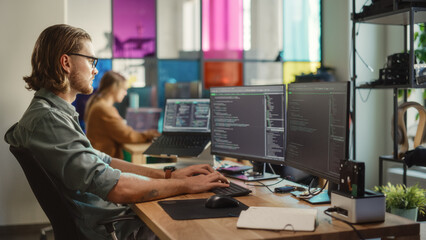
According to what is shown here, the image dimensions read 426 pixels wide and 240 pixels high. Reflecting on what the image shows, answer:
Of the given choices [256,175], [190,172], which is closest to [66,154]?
[190,172]

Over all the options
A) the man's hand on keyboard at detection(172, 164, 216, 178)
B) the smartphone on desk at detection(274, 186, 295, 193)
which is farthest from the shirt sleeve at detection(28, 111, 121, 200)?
the smartphone on desk at detection(274, 186, 295, 193)

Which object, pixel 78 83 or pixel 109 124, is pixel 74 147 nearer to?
pixel 78 83

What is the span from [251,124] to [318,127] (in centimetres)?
55

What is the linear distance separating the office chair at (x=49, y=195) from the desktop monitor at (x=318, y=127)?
900 millimetres

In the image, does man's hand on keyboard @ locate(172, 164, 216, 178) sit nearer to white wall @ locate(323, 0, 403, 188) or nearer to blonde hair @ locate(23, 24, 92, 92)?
blonde hair @ locate(23, 24, 92, 92)

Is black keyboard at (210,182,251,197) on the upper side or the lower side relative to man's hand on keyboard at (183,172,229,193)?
lower

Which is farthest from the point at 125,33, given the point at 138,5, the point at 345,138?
the point at 345,138

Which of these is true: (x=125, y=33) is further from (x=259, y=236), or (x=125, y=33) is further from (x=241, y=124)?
(x=259, y=236)

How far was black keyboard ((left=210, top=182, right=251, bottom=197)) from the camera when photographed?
1924 mm

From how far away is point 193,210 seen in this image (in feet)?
5.50

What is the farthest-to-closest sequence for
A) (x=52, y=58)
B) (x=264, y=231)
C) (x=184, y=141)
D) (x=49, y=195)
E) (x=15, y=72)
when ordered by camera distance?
(x=15, y=72), (x=184, y=141), (x=52, y=58), (x=49, y=195), (x=264, y=231)

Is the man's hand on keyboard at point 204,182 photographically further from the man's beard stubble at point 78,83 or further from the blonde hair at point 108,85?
the blonde hair at point 108,85

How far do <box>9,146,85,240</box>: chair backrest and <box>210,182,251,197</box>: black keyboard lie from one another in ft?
1.93

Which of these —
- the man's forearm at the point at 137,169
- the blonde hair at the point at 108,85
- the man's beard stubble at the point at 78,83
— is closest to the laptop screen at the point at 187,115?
the man's forearm at the point at 137,169
